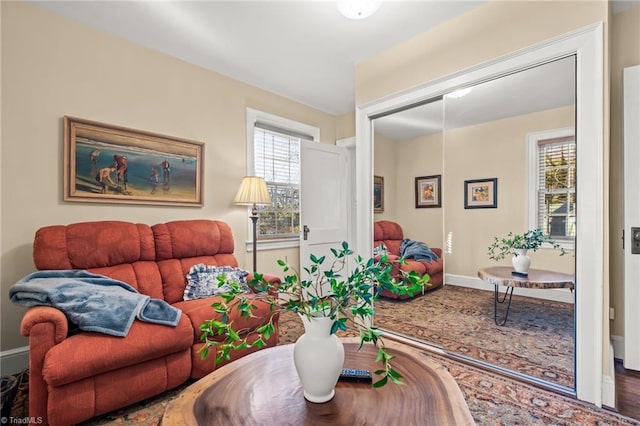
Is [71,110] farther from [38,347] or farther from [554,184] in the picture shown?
[554,184]

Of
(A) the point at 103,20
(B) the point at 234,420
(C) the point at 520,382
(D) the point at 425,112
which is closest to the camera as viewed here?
(B) the point at 234,420

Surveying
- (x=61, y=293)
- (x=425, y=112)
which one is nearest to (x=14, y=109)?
(x=61, y=293)

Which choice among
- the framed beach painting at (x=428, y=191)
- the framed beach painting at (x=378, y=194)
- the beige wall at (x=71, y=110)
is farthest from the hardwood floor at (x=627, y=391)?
the beige wall at (x=71, y=110)

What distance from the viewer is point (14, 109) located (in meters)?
2.13

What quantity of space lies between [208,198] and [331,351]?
2537 millimetres

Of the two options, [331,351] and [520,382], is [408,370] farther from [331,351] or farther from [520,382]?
[520,382]

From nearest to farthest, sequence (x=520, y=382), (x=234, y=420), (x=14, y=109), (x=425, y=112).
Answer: (x=234, y=420)
(x=520, y=382)
(x=14, y=109)
(x=425, y=112)

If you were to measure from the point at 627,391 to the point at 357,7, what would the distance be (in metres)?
2.95

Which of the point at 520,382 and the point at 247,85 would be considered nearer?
the point at 520,382

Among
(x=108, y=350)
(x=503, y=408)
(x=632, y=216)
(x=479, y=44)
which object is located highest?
(x=479, y=44)

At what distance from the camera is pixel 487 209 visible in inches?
96.0

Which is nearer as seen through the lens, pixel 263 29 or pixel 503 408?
pixel 503 408

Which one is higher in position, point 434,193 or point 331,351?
point 434,193

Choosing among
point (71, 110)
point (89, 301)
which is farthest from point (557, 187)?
point (71, 110)
